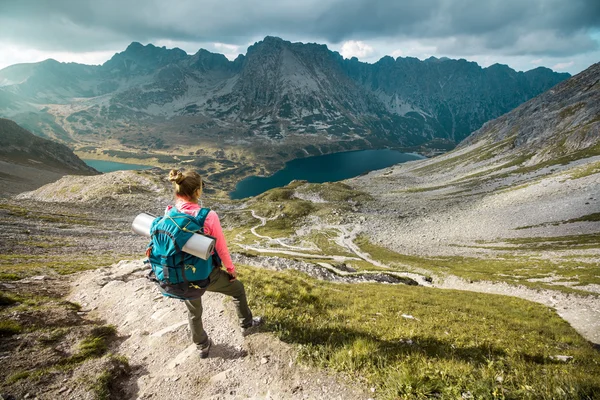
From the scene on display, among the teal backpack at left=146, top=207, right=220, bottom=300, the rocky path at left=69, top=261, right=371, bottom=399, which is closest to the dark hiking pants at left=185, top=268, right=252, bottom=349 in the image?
the teal backpack at left=146, top=207, right=220, bottom=300

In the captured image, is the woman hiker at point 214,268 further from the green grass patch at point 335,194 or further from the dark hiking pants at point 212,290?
the green grass patch at point 335,194

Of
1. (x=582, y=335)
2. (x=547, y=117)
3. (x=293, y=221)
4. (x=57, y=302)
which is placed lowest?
(x=293, y=221)

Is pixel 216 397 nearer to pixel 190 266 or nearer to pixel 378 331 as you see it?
pixel 190 266

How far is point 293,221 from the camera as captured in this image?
87.2 metres

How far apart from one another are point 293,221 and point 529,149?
5283 inches

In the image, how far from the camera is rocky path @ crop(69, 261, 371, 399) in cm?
631

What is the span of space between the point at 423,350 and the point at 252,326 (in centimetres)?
510

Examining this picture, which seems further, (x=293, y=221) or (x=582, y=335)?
(x=293, y=221)

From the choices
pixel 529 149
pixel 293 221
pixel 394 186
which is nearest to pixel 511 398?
pixel 293 221

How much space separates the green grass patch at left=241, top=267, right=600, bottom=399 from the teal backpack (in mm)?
3193

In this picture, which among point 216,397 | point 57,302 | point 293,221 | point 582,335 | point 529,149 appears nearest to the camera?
point 216,397

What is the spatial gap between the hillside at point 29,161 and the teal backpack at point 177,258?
14339 cm

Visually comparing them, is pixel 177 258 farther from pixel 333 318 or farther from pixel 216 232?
pixel 333 318

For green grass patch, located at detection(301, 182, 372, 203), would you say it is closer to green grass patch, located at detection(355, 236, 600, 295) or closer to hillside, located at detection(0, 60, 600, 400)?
hillside, located at detection(0, 60, 600, 400)
